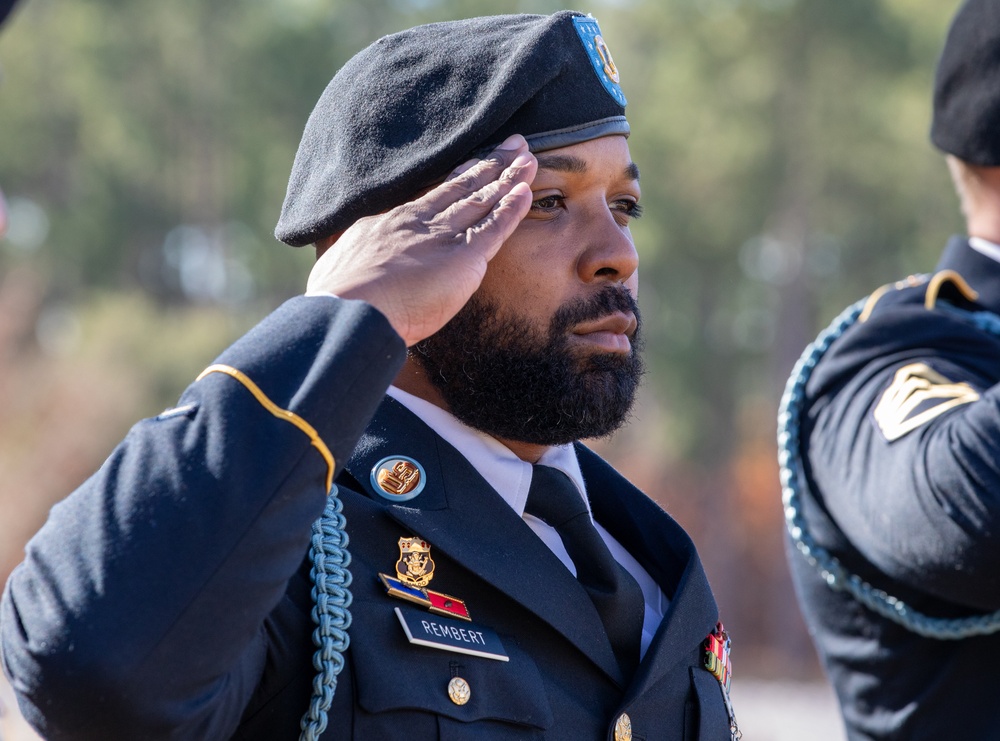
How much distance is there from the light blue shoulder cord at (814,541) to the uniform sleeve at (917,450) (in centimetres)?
5

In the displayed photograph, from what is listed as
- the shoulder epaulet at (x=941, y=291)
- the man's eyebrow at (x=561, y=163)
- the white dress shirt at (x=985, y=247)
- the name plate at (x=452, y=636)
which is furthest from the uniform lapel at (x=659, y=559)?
the white dress shirt at (x=985, y=247)

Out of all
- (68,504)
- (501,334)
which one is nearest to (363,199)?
(501,334)

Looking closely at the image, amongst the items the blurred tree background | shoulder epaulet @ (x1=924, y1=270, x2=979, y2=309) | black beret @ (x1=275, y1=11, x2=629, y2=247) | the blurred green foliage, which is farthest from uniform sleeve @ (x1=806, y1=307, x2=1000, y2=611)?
the blurred green foliage

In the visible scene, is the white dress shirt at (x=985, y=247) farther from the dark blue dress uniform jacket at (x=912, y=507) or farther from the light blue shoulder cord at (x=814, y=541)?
the light blue shoulder cord at (x=814, y=541)

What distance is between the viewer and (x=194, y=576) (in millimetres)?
1840

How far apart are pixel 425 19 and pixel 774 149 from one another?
7.10 m

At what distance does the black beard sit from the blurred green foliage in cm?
1895

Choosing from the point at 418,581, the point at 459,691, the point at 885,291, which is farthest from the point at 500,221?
the point at 885,291

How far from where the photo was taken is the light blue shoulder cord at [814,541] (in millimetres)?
3217

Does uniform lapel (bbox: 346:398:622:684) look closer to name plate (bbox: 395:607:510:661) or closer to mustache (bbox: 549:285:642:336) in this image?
Result: name plate (bbox: 395:607:510:661)

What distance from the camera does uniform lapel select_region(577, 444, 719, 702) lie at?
8.16 ft

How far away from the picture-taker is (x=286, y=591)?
2.18 metres

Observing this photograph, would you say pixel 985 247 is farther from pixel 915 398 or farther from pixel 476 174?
pixel 476 174

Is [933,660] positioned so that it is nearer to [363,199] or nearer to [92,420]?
[363,199]
